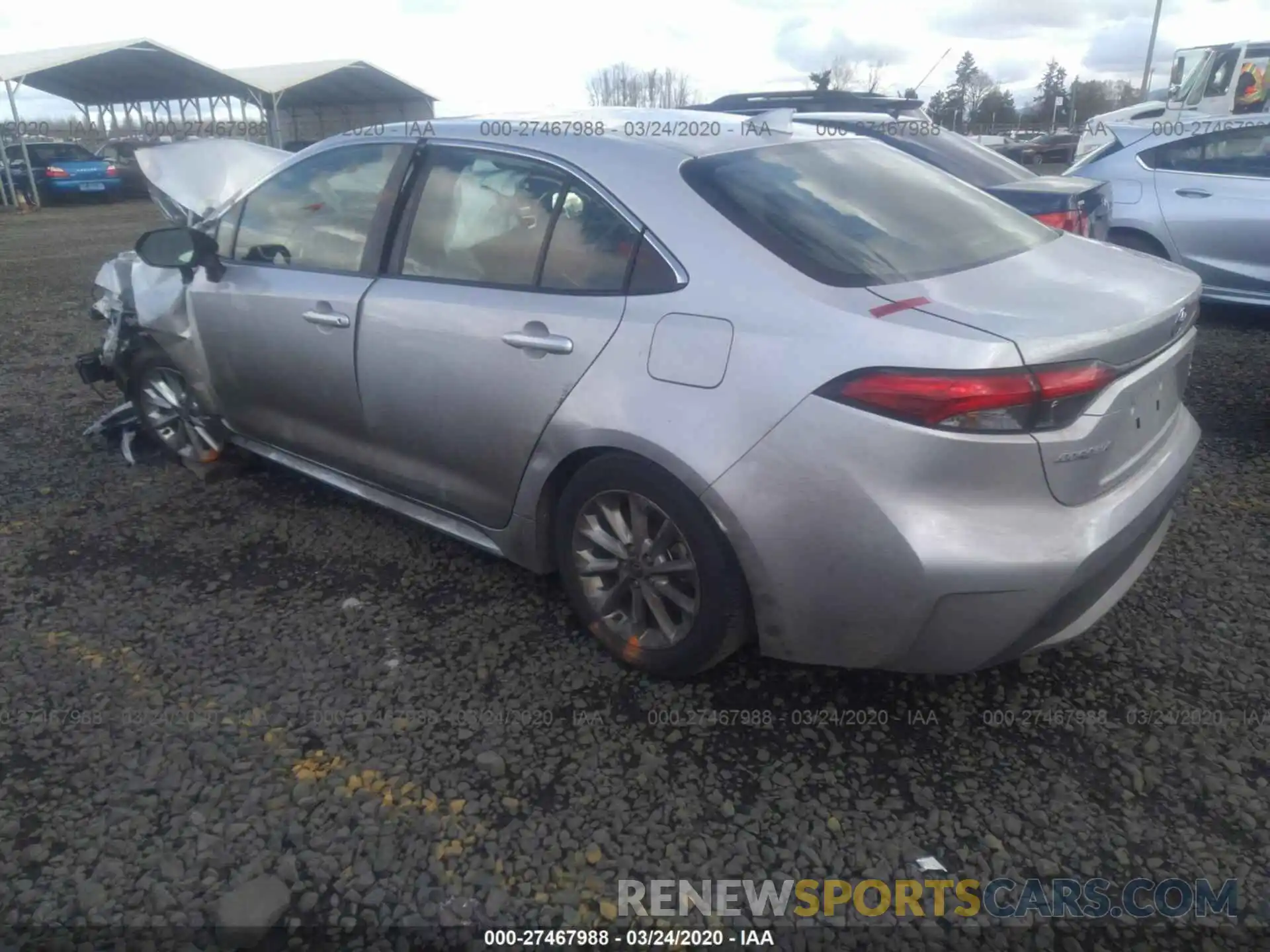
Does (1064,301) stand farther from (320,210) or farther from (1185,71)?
(1185,71)

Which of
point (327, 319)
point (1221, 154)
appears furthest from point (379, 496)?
point (1221, 154)

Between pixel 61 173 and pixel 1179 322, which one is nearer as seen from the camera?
pixel 1179 322

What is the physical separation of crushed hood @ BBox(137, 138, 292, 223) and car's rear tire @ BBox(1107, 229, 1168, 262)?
6120 millimetres

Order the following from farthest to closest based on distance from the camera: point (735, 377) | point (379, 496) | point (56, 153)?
point (56, 153)
point (379, 496)
point (735, 377)

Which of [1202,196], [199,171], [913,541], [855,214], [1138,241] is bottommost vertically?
[1138,241]

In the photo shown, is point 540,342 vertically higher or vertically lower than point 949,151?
lower

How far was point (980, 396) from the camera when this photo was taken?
216 cm

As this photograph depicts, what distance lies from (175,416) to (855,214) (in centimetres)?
344

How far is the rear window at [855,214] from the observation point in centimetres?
254

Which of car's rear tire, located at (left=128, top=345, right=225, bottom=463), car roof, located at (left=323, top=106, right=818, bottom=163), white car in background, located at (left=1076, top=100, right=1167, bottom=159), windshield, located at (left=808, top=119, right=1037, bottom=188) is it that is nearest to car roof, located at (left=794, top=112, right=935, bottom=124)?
windshield, located at (left=808, top=119, right=1037, bottom=188)

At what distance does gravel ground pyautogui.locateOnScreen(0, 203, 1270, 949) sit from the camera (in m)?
2.22

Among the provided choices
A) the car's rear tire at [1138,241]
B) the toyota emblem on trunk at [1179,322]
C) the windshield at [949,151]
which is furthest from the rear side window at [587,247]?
the car's rear tire at [1138,241]

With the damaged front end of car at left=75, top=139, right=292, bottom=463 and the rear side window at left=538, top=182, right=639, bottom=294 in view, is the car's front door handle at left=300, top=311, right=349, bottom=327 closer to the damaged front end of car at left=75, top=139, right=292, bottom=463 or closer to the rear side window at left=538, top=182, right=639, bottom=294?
the damaged front end of car at left=75, top=139, right=292, bottom=463

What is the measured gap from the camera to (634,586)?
A: 283 centimetres
